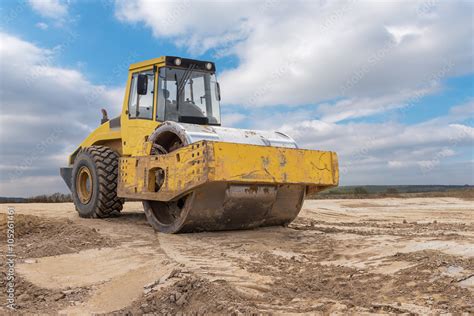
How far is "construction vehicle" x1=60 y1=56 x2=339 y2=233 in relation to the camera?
608 centimetres

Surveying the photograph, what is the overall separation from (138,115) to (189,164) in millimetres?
2789

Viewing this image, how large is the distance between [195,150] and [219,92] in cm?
295

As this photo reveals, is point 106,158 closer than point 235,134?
No

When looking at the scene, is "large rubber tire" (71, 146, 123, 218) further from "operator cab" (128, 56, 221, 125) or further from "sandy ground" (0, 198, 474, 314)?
"sandy ground" (0, 198, 474, 314)

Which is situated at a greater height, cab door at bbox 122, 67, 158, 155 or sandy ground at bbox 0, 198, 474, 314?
cab door at bbox 122, 67, 158, 155

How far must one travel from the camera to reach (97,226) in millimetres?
7672

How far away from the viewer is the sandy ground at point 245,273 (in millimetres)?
3416

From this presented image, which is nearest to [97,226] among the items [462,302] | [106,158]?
[106,158]

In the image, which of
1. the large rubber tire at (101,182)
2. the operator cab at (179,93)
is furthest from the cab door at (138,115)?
the large rubber tire at (101,182)

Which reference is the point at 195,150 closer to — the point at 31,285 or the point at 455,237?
the point at 31,285

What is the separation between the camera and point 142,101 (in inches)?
329

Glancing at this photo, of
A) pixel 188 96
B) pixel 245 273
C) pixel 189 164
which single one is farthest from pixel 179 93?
pixel 245 273

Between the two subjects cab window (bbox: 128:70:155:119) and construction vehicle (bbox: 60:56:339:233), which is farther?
cab window (bbox: 128:70:155:119)

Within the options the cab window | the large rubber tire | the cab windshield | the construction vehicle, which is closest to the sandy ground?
the construction vehicle
